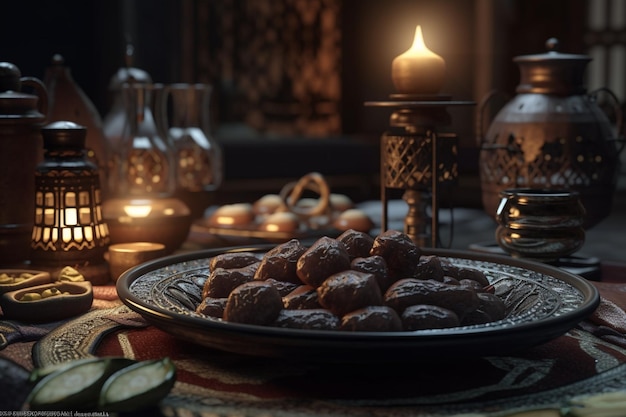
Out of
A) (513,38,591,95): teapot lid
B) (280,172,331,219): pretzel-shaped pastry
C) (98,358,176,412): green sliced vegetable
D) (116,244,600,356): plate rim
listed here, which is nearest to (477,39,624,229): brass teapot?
A: (513,38,591,95): teapot lid

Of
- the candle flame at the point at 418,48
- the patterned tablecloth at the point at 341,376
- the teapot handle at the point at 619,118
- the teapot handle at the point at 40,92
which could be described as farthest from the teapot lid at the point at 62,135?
the teapot handle at the point at 619,118

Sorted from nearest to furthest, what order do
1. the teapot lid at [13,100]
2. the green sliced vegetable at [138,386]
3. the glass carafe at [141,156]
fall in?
the green sliced vegetable at [138,386]
the teapot lid at [13,100]
the glass carafe at [141,156]

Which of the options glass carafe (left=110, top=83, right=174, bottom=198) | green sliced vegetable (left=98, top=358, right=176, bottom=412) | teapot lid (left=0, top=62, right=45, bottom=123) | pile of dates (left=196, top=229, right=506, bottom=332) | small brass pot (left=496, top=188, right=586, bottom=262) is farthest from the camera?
glass carafe (left=110, top=83, right=174, bottom=198)

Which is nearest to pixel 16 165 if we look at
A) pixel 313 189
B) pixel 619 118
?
pixel 313 189

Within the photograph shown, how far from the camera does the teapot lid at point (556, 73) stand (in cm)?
154

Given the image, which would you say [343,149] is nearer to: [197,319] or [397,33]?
[397,33]

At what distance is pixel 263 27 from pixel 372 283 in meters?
4.63

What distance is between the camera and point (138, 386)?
730 mm

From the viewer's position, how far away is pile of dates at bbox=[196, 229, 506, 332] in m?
0.83

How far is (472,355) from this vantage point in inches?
30.8

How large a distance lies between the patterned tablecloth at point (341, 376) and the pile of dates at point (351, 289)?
56 mm

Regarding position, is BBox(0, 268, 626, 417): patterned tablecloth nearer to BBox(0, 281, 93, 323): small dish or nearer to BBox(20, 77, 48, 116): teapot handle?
BBox(0, 281, 93, 323): small dish

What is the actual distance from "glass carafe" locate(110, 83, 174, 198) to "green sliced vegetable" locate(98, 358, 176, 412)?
0.90m

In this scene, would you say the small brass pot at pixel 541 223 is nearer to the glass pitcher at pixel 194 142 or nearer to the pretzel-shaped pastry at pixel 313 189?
the pretzel-shaped pastry at pixel 313 189
